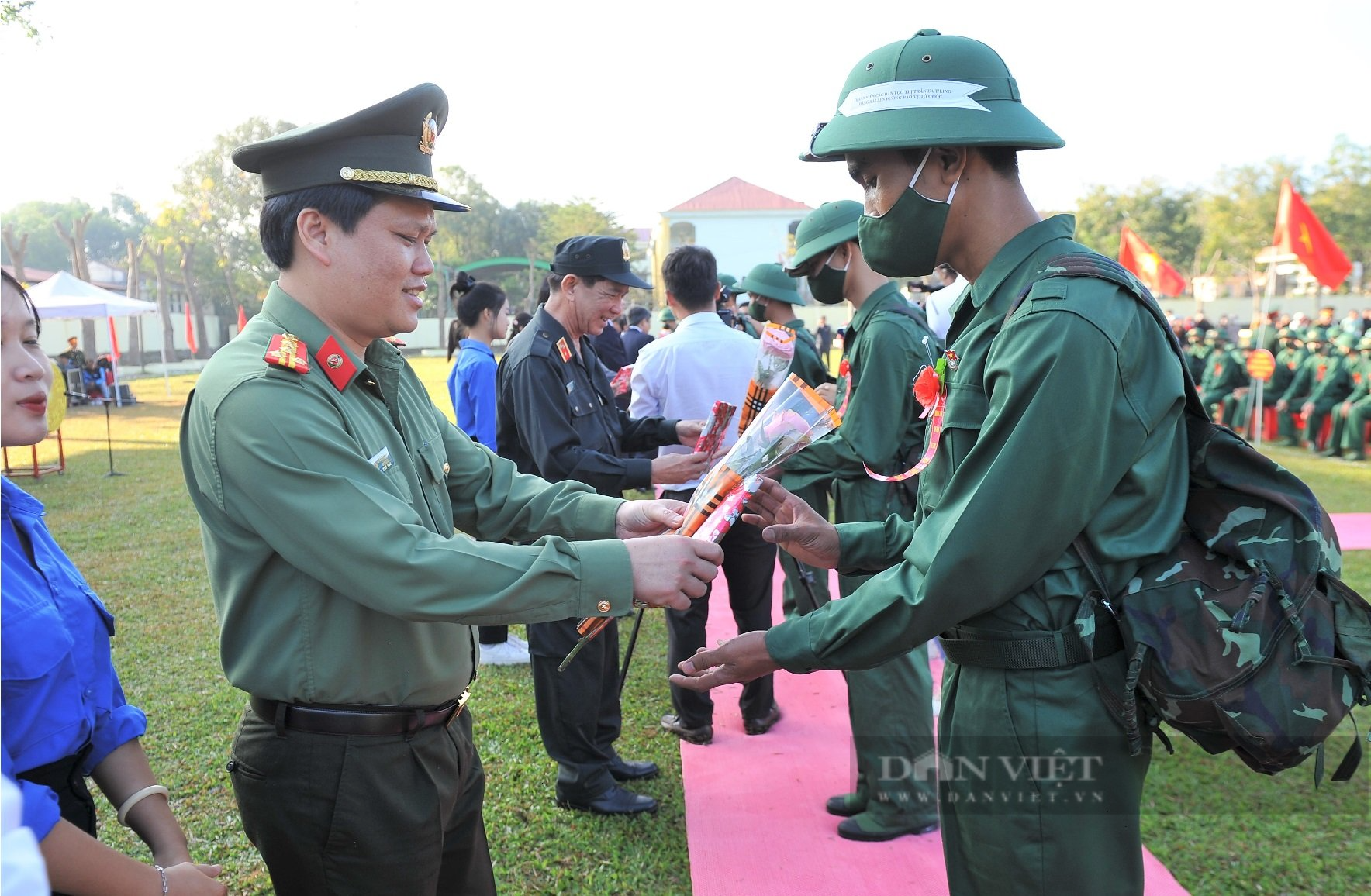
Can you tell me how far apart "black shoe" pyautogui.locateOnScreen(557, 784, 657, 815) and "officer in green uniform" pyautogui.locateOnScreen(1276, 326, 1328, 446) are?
14.3m

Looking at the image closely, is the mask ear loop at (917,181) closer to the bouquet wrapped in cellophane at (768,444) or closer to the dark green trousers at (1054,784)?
the bouquet wrapped in cellophane at (768,444)

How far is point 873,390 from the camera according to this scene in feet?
13.0

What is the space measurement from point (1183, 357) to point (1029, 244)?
0.40 meters

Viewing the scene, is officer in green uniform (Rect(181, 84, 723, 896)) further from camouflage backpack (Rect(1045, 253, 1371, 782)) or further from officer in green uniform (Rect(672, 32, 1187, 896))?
camouflage backpack (Rect(1045, 253, 1371, 782))

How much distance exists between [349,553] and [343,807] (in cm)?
63

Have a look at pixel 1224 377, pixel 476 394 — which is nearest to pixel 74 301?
pixel 476 394

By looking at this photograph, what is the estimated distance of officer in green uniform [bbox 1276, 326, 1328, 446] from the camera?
14633mm

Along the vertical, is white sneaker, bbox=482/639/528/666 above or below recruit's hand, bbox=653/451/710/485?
below

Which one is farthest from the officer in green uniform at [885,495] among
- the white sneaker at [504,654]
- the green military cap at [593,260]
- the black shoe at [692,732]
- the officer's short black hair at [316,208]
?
the white sneaker at [504,654]

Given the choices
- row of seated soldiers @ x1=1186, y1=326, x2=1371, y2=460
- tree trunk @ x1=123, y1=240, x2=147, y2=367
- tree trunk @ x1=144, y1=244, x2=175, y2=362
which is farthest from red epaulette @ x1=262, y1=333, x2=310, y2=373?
tree trunk @ x1=144, y1=244, x2=175, y2=362

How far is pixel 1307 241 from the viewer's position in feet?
43.7

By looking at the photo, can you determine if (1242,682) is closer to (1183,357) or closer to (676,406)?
(1183,357)

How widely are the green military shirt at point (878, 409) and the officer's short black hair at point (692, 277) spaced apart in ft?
4.13

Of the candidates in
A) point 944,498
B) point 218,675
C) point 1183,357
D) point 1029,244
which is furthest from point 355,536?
point 218,675
